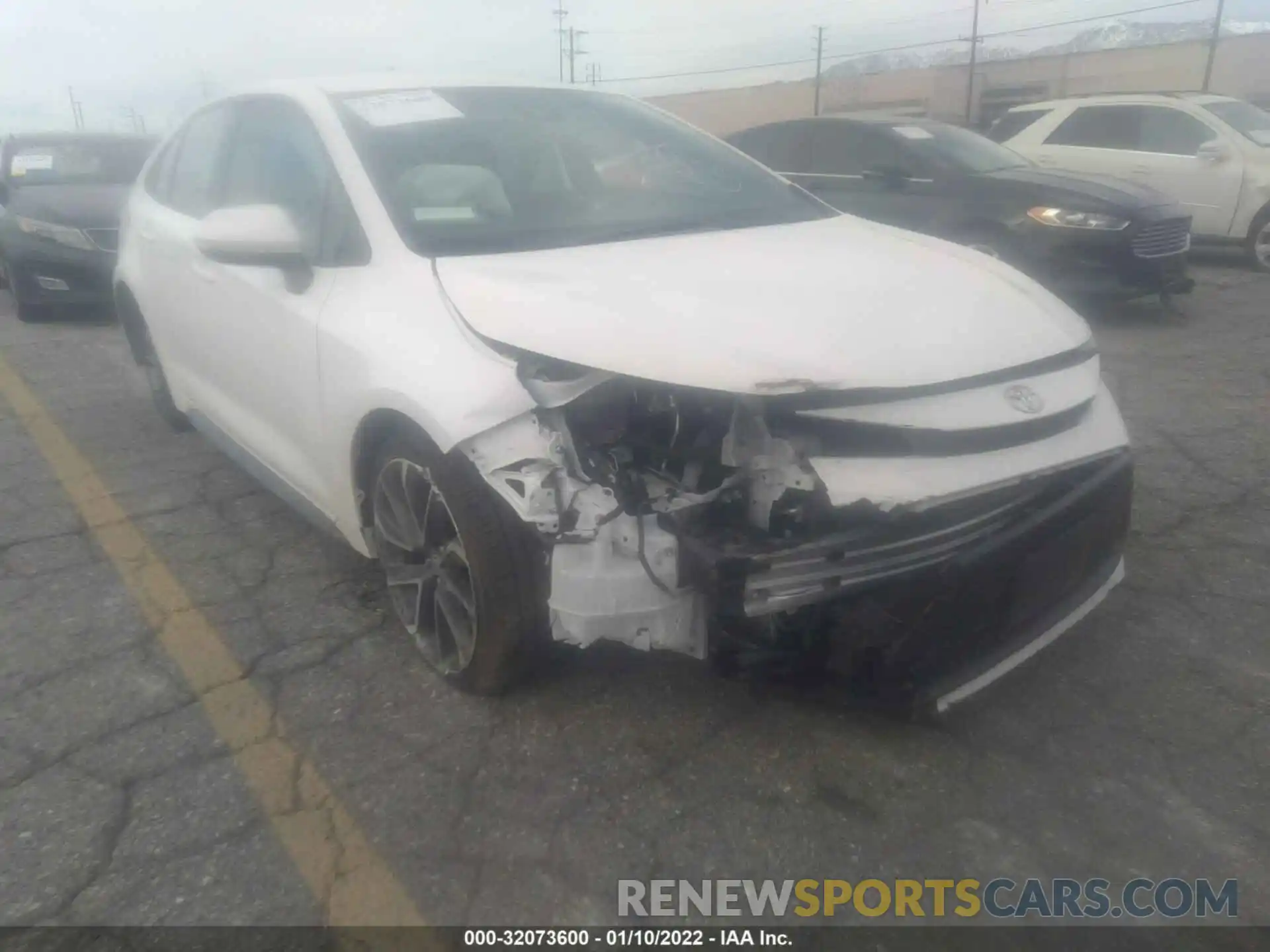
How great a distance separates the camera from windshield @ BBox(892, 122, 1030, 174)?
721cm

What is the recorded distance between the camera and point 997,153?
760cm

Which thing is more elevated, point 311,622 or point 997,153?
point 997,153

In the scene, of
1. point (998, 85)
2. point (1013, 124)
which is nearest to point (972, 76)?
point (998, 85)

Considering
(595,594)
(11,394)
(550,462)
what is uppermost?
(550,462)

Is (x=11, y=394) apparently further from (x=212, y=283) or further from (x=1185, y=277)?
(x=1185, y=277)

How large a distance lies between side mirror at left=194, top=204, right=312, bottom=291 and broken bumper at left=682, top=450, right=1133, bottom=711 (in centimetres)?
153

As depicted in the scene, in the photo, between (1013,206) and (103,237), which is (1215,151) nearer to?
(1013,206)

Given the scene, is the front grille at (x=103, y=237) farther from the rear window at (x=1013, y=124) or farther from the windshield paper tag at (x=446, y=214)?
the rear window at (x=1013, y=124)

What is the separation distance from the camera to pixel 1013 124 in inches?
412

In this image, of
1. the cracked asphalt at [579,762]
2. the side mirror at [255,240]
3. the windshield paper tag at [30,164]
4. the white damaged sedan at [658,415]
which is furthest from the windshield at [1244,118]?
the windshield paper tag at [30,164]

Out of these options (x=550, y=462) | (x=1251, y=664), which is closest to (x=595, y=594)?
(x=550, y=462)

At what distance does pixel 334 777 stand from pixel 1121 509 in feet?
6.97

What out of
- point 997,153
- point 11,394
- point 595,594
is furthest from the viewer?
point 997,153

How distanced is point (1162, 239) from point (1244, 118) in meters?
3.81
